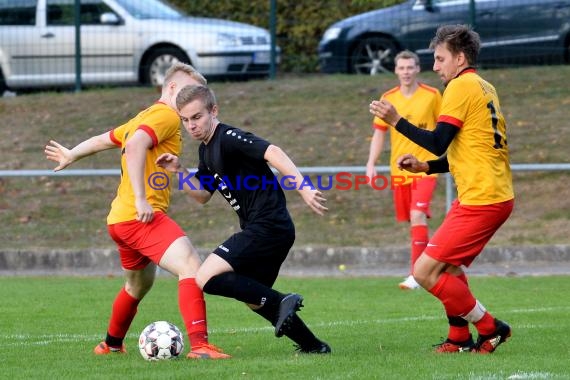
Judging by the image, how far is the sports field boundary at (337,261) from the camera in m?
14.0

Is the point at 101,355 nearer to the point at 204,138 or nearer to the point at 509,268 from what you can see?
the point at 204,138

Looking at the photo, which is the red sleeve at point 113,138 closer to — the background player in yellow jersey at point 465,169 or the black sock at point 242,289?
the black sock at point 242,289

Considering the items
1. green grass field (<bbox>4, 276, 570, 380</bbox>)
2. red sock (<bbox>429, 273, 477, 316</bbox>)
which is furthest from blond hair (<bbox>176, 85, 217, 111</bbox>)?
red sock (<bbox>429, 273, 477, 316</bbox>)

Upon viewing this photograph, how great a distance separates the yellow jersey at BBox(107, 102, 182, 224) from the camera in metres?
7.91

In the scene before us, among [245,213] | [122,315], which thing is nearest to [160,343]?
[122,315]

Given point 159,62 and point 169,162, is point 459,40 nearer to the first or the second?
point 169,162

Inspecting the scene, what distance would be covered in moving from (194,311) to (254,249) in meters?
0.56

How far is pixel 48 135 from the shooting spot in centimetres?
1908

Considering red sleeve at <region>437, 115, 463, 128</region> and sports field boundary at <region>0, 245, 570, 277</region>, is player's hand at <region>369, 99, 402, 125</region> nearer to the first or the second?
red sleeve at <region>437, 115, 463, 128</region>

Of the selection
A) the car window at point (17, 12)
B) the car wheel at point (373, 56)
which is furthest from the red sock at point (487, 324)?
the car window at point (17, 12)

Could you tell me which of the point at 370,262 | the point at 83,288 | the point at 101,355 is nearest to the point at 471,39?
the point at 101,355

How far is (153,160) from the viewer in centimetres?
802

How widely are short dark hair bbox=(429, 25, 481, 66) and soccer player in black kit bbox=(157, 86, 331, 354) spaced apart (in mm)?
1285

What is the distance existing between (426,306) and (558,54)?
32.3ft
